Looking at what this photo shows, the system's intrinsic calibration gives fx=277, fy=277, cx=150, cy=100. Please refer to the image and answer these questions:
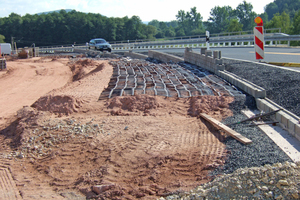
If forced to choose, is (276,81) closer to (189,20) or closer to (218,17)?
(218,17)

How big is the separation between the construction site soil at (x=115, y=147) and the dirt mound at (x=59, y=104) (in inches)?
1.2

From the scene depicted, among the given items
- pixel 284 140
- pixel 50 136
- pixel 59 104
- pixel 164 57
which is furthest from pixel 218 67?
pixel 50 136

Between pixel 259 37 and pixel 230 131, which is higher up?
pixel 259 37

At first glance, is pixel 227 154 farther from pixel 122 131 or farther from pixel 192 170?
pixel 122 131

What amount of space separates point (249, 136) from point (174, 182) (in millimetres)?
2229

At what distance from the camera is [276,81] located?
9141mm

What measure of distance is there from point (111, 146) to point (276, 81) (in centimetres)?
596

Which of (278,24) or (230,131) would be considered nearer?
(230,131)

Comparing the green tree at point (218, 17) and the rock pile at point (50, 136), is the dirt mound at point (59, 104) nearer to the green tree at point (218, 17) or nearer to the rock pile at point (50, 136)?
the rock pile at point (50, 136)

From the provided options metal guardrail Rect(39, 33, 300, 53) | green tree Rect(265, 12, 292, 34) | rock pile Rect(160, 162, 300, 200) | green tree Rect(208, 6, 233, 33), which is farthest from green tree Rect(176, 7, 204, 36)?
rock pile Rect(160, 162, 300, 200)

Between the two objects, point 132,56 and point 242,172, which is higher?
point 132,56

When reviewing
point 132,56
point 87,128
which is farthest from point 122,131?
point 132,56

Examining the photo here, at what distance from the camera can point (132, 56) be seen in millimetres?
24312

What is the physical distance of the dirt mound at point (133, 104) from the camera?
859 centimetres
